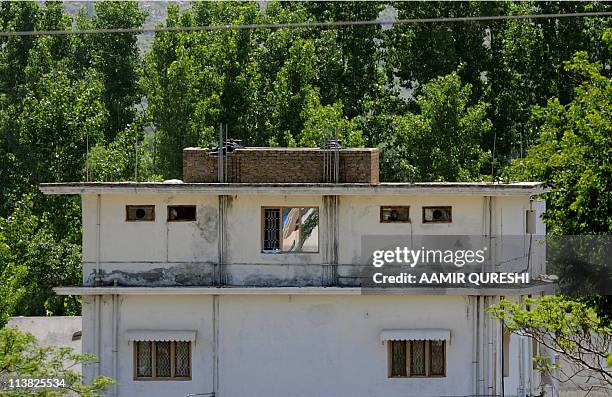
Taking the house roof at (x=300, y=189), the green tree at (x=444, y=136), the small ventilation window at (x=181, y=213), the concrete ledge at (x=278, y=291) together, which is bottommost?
the concrete ledge at (x=278, y=291)

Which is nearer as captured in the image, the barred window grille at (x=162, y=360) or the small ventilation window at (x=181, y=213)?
the barred window grille at (x=162, y=360)

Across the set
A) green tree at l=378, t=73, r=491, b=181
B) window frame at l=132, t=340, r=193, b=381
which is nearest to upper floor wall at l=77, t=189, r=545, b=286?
window frame at l=132, t=340, r=193, b=381

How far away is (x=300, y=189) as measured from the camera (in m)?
35.8

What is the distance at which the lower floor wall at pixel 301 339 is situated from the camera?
3622 cm

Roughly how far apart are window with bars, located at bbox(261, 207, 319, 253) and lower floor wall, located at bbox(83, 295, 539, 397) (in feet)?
3.61

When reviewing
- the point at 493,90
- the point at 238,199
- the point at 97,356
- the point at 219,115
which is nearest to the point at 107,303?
the point at 97,356

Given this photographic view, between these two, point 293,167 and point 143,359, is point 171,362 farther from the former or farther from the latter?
point 293,167

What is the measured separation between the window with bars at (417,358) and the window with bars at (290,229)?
9.02 feet

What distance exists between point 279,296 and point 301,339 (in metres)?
1.02

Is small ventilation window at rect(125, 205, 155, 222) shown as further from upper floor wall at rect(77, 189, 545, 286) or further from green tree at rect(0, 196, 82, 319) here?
green tree at rect(0, 196, 82, 319)

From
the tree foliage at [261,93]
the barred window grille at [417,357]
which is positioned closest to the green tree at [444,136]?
the tree foliage at [261,93]

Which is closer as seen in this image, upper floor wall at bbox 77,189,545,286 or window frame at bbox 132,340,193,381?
window frame at bbox 132,340,193,381

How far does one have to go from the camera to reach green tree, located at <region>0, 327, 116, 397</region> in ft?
104

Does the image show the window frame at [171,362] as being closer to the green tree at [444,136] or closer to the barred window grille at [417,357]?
the barred window grille at [417,357]
